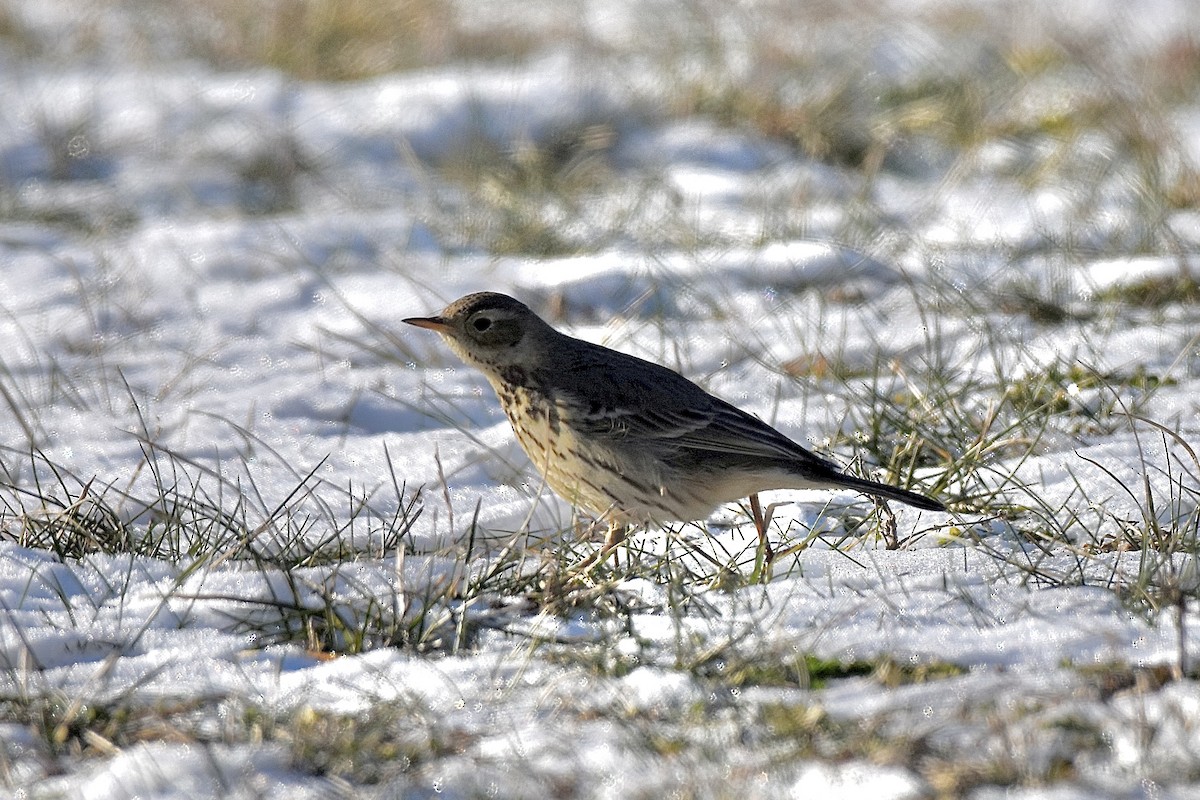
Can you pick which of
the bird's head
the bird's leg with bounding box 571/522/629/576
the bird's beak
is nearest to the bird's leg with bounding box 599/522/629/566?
the bird's leg with bounding box 571/522/629/576

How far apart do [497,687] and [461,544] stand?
43.6 inches

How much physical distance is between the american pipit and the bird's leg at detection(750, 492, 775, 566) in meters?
0.01

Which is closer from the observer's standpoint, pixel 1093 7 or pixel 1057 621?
pixel 1057 621

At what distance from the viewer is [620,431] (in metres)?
4.84

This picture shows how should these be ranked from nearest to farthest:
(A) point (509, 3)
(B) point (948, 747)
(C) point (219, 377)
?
(B) point (948, 747) → (C) point (219, 377) → (A) point (509, 3)

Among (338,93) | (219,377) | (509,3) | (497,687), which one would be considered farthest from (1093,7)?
(497,687)

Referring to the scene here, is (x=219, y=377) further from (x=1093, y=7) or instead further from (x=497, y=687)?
(x=1093, y=7)

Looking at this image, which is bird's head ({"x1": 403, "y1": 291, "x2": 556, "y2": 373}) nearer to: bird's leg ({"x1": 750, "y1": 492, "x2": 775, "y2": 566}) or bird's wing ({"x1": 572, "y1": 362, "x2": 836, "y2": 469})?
bird's wing ({"x1": 572, "y1": 362, "x2": 836, "y2": 469})

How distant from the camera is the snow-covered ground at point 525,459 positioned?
9.77 ft

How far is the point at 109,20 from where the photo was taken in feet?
Result: 39.0

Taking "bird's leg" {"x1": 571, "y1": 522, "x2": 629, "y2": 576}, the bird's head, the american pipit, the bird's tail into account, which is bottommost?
"bird's leg" {"x1": 571, "y1": 522, "x2": 629, "y2": 576}

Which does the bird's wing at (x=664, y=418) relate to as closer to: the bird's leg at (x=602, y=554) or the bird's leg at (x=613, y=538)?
the bird's leg at (x=613, y=538)

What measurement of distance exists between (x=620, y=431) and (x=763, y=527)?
0.64m

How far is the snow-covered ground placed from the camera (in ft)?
9.77
